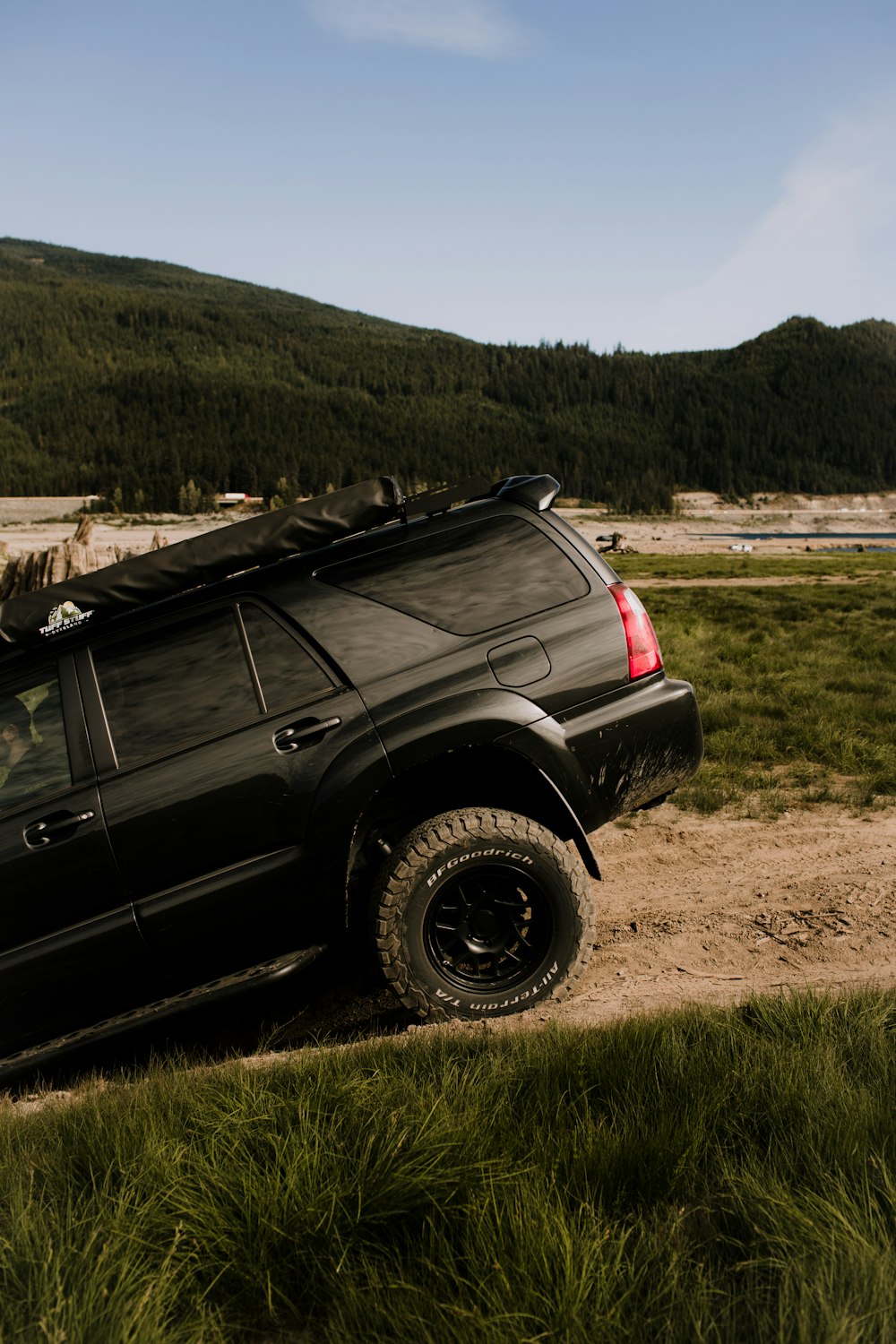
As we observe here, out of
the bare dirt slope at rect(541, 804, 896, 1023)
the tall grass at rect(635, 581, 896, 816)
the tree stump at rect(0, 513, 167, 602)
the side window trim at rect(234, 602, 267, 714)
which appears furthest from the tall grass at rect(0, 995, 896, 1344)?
the tree stump at rect(0, 513, 167, 602)

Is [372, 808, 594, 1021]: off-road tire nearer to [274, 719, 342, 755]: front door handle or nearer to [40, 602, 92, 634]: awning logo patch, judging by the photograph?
[274, 719, 342, 755]: front door handle

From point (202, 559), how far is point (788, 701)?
22.4 ft

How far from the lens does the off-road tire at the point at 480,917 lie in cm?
340

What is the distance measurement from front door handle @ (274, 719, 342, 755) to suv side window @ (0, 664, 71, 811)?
0.84m

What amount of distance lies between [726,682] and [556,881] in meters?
6.88

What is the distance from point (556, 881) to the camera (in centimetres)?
347

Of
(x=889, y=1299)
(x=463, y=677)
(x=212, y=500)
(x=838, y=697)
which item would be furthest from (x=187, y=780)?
(x=212, y=500)

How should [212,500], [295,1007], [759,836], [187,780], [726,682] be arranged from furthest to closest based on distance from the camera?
[212,500], [726,682], [759,836], [295,1007], [187,780]

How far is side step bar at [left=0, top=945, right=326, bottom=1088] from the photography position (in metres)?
3.27

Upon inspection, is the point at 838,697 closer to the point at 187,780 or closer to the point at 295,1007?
the point at 295,1007

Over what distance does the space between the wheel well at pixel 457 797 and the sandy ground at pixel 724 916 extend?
65 cm

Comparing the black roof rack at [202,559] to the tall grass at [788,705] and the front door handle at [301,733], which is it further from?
the tall grass at [788,705]

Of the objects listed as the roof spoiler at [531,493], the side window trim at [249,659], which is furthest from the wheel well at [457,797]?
the roof spoiler at [531,493]

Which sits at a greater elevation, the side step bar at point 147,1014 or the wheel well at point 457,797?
the wheel well at point 457,797
